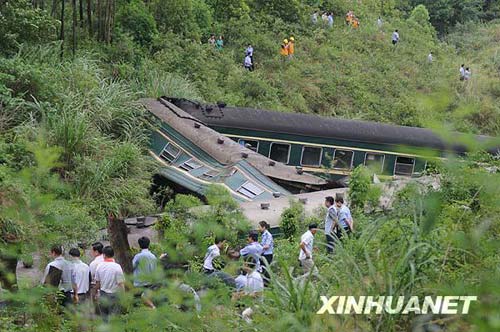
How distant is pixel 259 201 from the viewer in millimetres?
12922

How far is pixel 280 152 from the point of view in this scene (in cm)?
1870

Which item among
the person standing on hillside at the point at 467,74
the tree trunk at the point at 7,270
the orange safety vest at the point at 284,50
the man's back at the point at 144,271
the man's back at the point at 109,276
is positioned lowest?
the person standing on hillside at the point at 467,74

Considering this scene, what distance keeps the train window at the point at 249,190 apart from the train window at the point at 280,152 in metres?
4.85

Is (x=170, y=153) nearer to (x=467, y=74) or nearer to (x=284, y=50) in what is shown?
(x=284, y=50)

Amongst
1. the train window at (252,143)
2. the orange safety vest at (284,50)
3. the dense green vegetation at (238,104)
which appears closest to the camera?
the dense green vegetation at (238,104)

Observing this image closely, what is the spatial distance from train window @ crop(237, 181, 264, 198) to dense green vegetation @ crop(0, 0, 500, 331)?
5.10 feet

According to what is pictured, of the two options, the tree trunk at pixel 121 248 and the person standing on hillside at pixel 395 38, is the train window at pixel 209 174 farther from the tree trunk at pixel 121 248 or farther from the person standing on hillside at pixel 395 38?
the person standing on hillside at pixel 395 38

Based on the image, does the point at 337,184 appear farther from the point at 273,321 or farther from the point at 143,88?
the point at 273,321

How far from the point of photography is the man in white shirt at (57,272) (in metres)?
7.58

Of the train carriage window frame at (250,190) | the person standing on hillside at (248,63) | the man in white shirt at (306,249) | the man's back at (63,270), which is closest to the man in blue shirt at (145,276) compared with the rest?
the man's back at (63,270)

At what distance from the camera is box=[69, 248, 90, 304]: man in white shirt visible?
7927mm

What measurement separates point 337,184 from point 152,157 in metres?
3.91

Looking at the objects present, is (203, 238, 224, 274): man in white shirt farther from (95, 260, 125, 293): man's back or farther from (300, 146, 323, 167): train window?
(300, 146, 323, 167): train window

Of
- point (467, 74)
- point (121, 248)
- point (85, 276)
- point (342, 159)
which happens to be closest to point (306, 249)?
point (121, 248)
